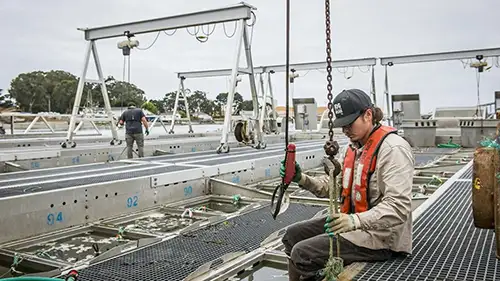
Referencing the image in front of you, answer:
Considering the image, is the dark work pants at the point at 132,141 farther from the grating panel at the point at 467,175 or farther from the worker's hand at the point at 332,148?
the worker's hand at the point at 332,148

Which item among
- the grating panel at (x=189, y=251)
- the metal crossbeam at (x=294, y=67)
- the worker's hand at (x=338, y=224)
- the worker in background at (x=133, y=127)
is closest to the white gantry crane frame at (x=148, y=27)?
the worker in background at (x=133, y=127)

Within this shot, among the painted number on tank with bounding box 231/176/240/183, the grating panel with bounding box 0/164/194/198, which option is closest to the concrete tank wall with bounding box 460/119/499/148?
the painted number on tank with bounding box 231/176/240/183

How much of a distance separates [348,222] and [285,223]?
314 centimetres

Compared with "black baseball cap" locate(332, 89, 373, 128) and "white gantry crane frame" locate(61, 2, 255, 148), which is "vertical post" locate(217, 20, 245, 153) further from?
"black baseball cap" locate(332, 89, 373, 128)

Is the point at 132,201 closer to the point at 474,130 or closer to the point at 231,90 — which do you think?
the point at 231,90

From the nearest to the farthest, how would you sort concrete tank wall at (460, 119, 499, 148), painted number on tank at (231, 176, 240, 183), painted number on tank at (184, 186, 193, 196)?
painted number on tank at (184, 186, 193, 196) < painted number on tank at (231, 176, 240, 183) < concrete tank wall at (460, 119, 499, 148)

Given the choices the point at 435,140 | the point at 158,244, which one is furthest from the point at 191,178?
the point at 435,140

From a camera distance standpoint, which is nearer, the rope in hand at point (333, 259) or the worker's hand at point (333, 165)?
the rope in hand at point (333, 259)

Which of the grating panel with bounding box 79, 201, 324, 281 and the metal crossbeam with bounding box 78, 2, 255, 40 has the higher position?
the metal crossbeam with bounding box 78, 2, 255, 40

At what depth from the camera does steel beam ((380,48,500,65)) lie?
15.5m

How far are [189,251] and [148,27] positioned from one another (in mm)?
8100

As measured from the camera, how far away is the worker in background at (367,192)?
104 inches

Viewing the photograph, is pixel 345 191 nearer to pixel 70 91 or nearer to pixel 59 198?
pixel 59 198

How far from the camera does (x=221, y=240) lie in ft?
15.8
